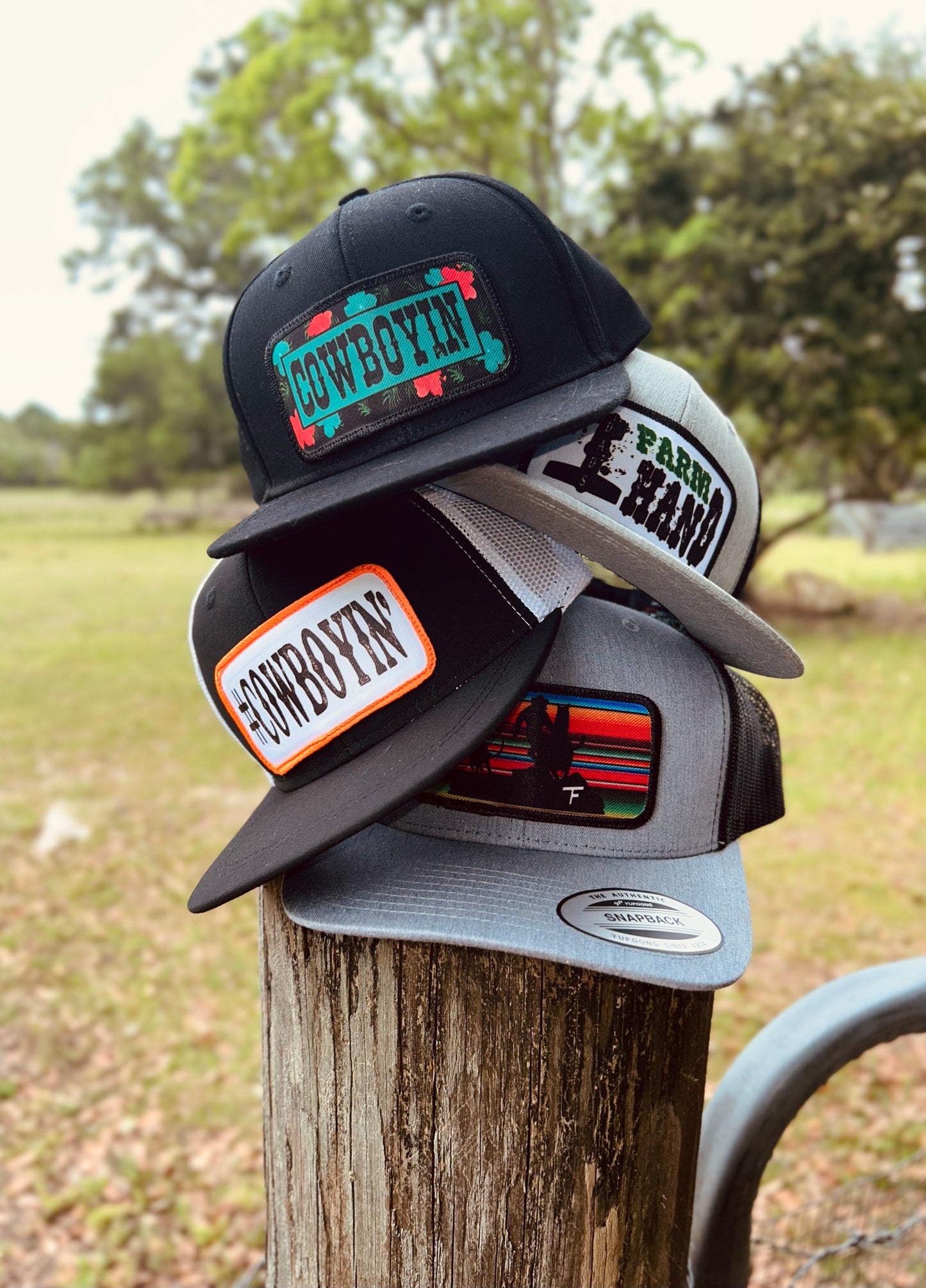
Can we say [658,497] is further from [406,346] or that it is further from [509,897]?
[509,897]

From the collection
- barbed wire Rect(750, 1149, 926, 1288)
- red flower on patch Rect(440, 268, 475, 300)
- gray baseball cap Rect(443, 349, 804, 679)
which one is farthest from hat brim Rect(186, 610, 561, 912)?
barbed wire Rect(750, 1149, 926, 1288)

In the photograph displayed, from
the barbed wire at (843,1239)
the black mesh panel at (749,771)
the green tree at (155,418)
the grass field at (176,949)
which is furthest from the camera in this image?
the green tree at (155,418)

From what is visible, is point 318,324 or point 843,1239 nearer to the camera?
point 318,324

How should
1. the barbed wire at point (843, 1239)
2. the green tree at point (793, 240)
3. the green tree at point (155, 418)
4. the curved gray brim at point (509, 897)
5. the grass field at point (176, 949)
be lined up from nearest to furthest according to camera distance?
the curved gray brim at point (509, 897) → the barbed wire at point (843, 1239) → the grass field at point (176, 949) → the green tree at point (793, 240) → the green tree at point (155, 418)

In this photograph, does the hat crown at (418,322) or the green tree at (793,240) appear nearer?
the hat crown at (418,322)

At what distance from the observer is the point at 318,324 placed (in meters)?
1.01

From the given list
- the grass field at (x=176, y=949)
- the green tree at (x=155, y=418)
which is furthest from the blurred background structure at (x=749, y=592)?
the green tree at (x=155, y=418)

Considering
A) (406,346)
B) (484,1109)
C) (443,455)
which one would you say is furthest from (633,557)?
(484,1109)

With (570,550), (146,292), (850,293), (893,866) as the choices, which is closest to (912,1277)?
(570,550)

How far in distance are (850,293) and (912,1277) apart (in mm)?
7759

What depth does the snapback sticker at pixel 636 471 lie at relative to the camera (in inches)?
40.7

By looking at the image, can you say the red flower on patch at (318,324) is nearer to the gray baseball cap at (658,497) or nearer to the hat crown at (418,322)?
A: the hat crown at (418,322)

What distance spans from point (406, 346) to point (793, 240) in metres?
8.17

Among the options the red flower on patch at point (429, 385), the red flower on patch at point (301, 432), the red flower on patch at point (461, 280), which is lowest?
Answer: the red flower on patch at point (301, 432)
